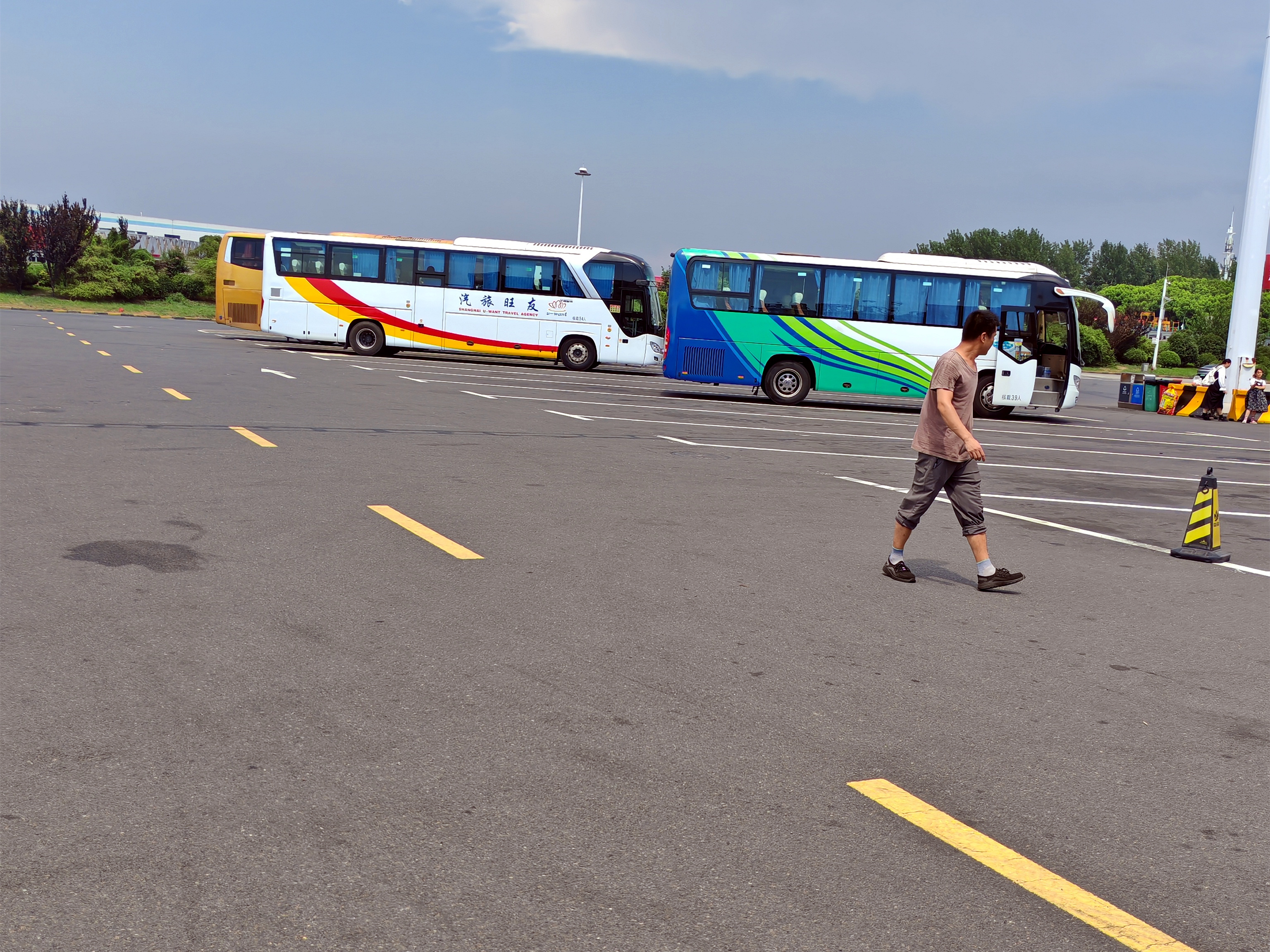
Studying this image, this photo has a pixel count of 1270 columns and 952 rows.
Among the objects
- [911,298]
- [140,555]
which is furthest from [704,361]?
[140,555]

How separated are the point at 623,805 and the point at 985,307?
75.3 ft

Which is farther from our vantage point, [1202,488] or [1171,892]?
[1202,488]

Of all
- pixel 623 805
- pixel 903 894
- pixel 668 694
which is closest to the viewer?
pixel 903 894

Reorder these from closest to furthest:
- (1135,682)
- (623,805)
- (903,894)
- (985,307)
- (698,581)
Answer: (903,894) < (623,805) < (1135,682) < (698,581) < (985,307)

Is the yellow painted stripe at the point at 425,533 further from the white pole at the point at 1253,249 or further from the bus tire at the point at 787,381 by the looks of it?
the white pole at the point at 1253,249

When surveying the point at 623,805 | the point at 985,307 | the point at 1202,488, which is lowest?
the point at 623,805

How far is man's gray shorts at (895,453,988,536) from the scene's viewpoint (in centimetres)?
734

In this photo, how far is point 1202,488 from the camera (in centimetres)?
884

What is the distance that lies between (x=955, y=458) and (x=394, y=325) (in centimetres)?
2638

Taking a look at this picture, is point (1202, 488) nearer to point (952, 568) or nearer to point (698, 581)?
point (952, 568)

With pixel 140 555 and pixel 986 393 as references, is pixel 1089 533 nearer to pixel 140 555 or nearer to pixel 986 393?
pixel 140 555

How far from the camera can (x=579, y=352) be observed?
32469 mm

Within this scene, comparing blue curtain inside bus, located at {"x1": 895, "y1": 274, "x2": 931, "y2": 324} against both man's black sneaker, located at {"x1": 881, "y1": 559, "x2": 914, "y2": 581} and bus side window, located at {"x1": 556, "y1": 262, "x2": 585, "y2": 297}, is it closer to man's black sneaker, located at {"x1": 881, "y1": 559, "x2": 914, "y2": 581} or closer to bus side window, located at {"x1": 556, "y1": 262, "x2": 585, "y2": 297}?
bus side window, located at {"x1": 556, "y1": 262, "x2": 585, "y2": 297}

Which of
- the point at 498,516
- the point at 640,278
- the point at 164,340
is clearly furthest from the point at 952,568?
the point at 164,340
